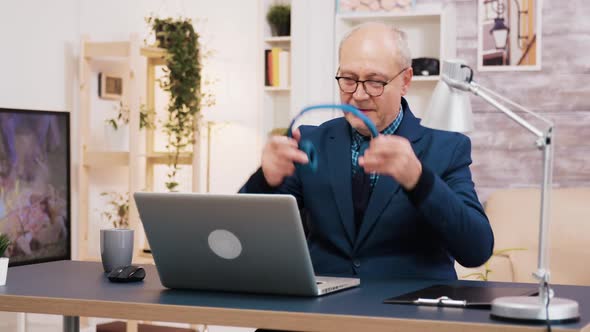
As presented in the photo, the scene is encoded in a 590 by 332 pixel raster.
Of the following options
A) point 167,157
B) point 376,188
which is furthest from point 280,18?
point 376,188

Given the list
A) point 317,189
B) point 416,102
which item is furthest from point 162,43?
point 317,189

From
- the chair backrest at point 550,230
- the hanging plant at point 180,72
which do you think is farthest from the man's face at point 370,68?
the hanging plant at point 180,72

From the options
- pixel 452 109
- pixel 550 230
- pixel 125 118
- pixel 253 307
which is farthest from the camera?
pixel 125 118

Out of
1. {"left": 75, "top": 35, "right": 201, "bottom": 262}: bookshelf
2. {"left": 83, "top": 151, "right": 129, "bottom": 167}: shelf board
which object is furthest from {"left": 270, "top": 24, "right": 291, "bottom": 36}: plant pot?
{"left": 83, "top": 151, "right": 129, "bottom": 167}: shelf board

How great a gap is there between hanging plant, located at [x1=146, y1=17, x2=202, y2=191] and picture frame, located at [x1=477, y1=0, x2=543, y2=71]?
1697mm

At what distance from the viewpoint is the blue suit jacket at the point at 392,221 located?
88.4 inches

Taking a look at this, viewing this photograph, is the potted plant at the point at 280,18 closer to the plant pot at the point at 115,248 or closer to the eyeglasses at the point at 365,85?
the eyeglasses at the point at 365,85

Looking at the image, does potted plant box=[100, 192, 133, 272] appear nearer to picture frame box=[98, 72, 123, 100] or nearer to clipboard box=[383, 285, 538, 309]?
clipboard box=[383, 285, 538, 309]

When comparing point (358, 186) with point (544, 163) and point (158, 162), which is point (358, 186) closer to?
point (544, 163)

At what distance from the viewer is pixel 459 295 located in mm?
1847

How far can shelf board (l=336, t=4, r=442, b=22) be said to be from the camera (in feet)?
18.0

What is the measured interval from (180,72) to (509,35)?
1.94m

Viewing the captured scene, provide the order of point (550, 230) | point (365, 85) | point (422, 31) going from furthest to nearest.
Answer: point (422, 31)
point (550, 230)
point (365, 85)

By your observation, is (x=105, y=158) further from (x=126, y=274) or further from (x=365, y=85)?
(x=126, y=274)
